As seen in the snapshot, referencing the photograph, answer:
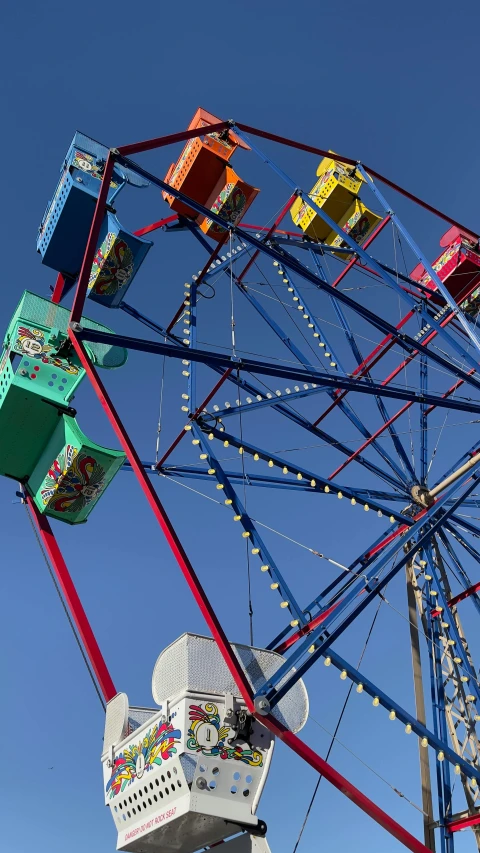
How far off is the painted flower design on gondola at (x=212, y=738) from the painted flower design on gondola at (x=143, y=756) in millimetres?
146

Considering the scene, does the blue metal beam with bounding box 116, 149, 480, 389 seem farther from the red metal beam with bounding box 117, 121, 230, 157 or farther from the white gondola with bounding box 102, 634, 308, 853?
the white gondola with bounding box 102, 634, 308, 853

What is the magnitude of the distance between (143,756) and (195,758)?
67 cm

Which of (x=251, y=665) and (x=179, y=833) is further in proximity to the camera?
(x=251, y=665)

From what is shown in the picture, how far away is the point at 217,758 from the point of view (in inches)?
261

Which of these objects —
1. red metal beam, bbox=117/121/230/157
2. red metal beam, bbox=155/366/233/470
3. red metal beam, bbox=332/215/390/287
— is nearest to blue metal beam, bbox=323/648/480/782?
red metal beam, bbox=155/366/233/470

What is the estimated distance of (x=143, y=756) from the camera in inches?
275

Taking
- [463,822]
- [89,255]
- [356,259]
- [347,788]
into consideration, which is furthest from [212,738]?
[356,259]

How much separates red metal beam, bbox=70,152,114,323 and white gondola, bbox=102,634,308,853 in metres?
3.25

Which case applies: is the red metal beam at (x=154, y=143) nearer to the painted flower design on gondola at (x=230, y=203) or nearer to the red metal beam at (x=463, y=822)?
the painted flower design on gondola at (x=230, y=203)

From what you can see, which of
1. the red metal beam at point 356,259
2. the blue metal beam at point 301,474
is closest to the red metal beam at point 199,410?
the blue metal beam at point 301,474

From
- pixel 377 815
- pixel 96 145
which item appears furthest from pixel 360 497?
pixel 96 145

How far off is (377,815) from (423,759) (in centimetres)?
350

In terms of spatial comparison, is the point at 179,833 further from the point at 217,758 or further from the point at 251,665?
the point at 251,665

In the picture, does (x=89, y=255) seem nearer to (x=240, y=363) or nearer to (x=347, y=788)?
(x=240, y=363)
